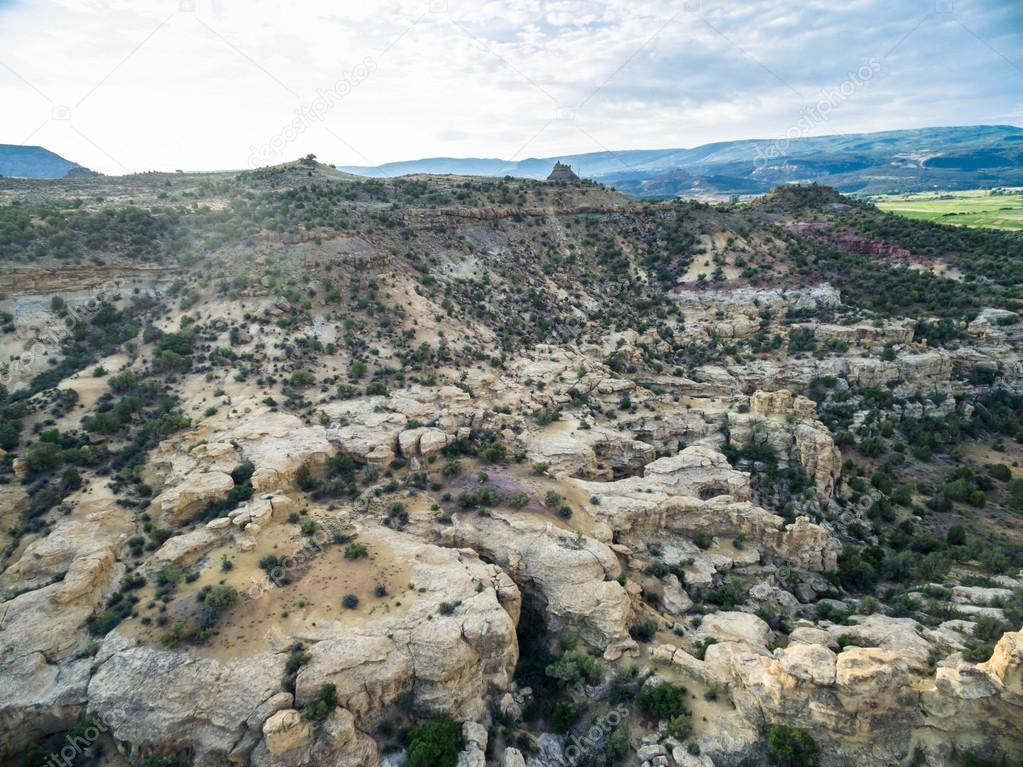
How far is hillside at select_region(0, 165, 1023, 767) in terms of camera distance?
21859mm

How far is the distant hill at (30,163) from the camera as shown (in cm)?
11694

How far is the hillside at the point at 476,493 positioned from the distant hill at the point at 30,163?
83.2m

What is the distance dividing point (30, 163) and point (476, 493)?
154114mm

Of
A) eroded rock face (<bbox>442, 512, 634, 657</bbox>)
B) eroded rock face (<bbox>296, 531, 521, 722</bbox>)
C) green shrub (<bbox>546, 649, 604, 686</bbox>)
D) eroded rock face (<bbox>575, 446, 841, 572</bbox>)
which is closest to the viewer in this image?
eroded rock face (<bbox>296, 531, 521, 722</bbox>)

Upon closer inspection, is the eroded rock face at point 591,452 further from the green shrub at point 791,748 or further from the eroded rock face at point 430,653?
the green shrub at point 791,748

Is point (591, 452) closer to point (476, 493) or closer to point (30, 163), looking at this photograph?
point (476, 493)

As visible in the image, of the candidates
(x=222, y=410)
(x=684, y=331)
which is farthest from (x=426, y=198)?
(x=222, y=410)

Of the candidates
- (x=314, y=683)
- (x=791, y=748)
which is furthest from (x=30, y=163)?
(x=791, y=748)

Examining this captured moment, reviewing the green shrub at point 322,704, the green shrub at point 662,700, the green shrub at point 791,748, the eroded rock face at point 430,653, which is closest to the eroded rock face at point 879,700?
the green shrub at point 791,748

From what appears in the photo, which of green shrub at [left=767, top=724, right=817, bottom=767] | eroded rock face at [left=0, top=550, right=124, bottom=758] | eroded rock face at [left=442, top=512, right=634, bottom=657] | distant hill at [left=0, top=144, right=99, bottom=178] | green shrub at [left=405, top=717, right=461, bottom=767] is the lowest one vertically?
green shrub at [left=767, top=724, right=817, bottom=767]

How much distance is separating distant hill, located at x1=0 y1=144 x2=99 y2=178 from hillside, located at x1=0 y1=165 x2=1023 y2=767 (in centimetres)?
8322

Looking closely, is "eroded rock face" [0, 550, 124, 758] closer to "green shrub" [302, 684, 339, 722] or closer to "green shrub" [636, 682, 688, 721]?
"green shrub" [302, 684, 339, 722]

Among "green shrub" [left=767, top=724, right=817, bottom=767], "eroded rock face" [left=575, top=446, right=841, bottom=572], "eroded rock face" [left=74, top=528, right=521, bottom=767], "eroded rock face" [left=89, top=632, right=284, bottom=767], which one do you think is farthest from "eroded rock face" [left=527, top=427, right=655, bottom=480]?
"eroded rock face" [left=89, top=632, right=284, bottom=767]

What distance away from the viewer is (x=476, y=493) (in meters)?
32.7
